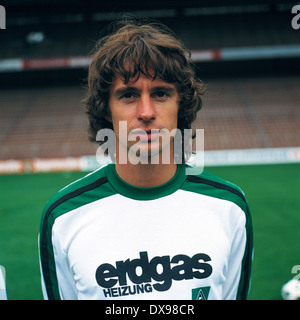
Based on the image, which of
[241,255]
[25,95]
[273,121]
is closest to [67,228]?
[241,255]

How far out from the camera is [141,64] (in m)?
1.51

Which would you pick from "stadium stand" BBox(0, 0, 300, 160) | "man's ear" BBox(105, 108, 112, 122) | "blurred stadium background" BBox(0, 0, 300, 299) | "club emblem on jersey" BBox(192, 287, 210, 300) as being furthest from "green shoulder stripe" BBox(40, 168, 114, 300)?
"stadium stand" BBox(0, 0, 300, 160)

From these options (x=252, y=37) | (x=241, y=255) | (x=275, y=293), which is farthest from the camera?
(x=252, y=37)

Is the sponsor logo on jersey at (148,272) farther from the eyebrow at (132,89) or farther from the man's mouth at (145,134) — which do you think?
the eyebrow at (132,89)

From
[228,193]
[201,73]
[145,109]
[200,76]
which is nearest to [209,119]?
[200,76]

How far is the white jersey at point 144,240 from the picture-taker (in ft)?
5.03

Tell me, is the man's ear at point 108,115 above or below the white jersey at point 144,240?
above

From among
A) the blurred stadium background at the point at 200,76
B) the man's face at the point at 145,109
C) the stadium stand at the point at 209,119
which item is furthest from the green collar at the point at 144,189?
the stadium stand at the point at 209,119

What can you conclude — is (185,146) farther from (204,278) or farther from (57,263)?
(57,263)

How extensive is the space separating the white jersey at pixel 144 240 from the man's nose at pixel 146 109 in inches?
14.3

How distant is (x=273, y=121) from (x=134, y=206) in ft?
54.9

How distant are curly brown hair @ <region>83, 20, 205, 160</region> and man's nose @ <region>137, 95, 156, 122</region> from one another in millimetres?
115

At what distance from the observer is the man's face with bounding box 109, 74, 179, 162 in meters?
1.48

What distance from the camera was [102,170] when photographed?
1786mm
